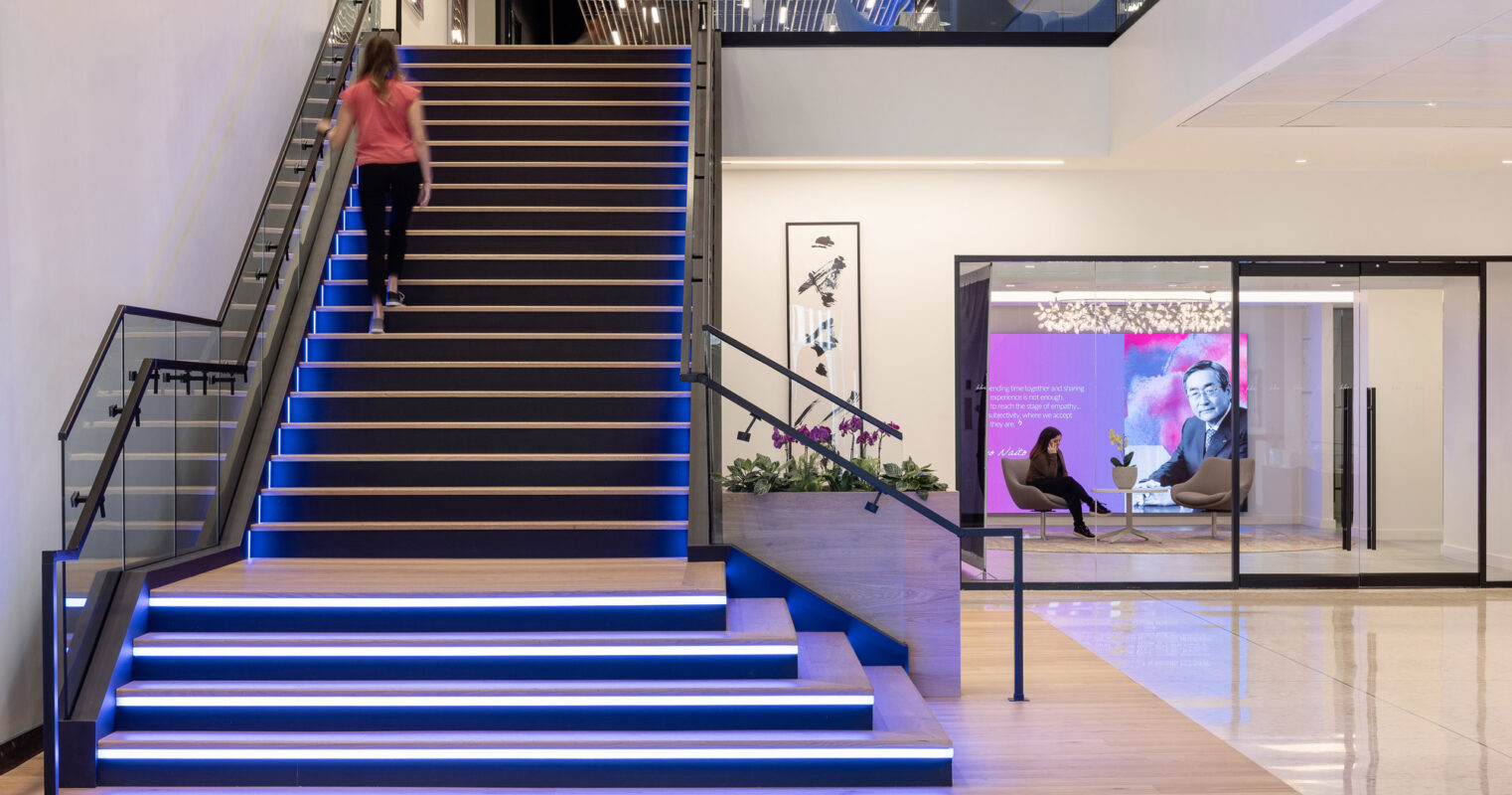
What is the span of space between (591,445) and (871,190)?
12.3 feet

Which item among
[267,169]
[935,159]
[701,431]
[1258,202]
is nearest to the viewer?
[701,431]

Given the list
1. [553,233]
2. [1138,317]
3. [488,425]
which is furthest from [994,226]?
[488,425]

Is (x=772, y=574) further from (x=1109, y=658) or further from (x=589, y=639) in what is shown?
(x=1109, y=658)

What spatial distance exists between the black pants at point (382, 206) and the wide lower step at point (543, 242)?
55 cm

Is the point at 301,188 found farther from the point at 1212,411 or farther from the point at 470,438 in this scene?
the point at 1212,411

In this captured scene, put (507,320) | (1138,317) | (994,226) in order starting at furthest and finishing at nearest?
(1138,317) → (994,226) → (507,320)

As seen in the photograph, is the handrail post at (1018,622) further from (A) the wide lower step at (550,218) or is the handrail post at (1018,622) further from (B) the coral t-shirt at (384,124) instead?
(B) the coral t-shirt at (384,124)

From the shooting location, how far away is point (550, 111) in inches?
320

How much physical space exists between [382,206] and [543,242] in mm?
1019

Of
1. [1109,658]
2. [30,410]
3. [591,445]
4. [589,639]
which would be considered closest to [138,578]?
[30,410]

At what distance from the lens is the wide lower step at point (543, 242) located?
6969mm

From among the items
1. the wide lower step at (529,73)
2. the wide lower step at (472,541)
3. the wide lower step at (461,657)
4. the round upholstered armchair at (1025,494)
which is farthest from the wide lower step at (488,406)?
the round upholstered armchair at (1025,494)

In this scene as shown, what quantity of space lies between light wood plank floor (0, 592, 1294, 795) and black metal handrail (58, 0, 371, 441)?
1.50 meters

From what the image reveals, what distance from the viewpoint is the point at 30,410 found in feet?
14.8
